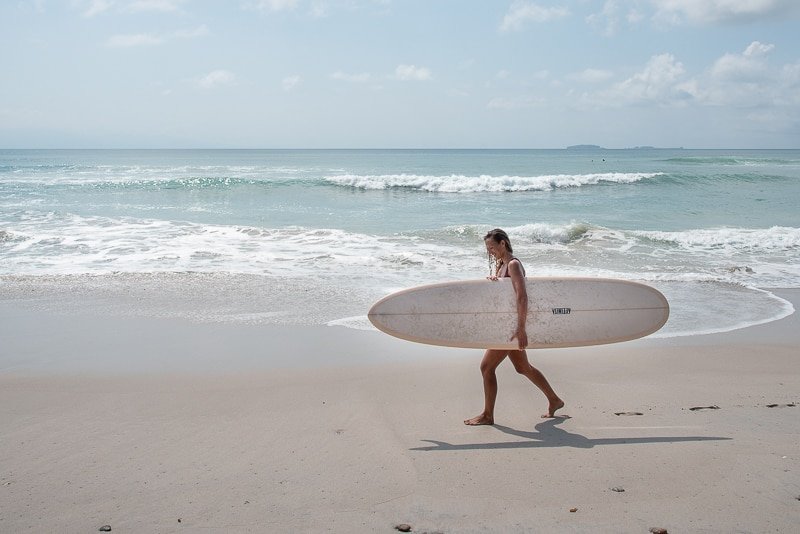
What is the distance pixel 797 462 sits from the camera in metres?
3.31

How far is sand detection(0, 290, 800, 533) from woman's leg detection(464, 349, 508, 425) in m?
0.09

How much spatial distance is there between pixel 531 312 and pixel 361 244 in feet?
28.2

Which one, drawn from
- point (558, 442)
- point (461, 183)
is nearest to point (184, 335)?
point (558, 442)

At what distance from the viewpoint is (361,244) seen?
12.8 metres

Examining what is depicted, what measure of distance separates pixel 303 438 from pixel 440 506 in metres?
1.12

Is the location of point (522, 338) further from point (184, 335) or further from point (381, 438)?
point (184, 335)

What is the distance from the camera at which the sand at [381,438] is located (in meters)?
2.90

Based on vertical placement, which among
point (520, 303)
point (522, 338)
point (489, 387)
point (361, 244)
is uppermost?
point (520, 303)

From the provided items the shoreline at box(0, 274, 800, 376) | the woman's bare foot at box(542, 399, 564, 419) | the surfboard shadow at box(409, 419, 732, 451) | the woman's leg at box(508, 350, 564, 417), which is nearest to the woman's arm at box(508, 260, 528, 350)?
the woman's leg at box(508, 350, 564, 417)

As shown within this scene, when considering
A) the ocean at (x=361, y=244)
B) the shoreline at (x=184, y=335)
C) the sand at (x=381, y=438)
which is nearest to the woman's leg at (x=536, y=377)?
the sand at (x=381, y=438)

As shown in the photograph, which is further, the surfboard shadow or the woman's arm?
the woman's arm

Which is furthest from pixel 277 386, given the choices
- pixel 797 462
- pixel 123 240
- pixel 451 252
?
pixel 123 240

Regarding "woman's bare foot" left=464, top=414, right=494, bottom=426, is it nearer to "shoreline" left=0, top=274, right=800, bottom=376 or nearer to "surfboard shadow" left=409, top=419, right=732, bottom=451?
"surfboard shadow" left=409, top=419, right=732, bottom=451

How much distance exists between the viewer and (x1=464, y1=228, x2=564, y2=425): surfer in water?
4.00m
